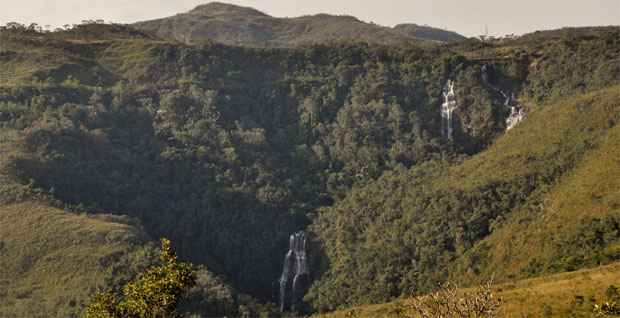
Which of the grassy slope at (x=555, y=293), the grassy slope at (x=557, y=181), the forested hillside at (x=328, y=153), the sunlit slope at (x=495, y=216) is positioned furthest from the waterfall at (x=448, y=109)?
the grassy slope at (x=555, y=293)

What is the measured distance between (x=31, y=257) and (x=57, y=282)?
6599 millimetres

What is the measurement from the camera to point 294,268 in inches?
4058

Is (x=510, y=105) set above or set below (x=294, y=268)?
above

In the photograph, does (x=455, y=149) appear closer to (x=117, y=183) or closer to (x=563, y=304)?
(x=117, y=183)

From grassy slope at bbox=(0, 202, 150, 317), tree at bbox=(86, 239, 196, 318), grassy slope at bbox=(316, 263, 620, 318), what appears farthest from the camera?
grassy slope at bbox=(0, 202, 150, 317)

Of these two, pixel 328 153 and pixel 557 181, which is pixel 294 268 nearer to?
pixel 328 153

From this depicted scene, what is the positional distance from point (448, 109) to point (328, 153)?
79.4ft

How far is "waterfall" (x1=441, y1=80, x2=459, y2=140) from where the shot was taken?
120 m

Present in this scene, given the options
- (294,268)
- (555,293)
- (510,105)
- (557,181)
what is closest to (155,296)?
(555,293)

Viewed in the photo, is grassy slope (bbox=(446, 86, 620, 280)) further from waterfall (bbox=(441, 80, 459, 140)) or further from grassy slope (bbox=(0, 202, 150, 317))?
grassy slope (bbox=(0, 202, 150, 317))

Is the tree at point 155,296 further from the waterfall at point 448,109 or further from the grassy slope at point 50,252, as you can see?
the waterfall at point 448,109

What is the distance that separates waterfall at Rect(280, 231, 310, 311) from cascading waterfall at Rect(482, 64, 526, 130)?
41449mm

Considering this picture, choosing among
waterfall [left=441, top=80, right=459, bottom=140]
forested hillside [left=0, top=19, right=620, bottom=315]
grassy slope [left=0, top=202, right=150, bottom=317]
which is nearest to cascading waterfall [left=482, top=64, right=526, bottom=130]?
forested hillside [left=0, top=19, right=620, bottom=315]

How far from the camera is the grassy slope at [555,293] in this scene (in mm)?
43263
